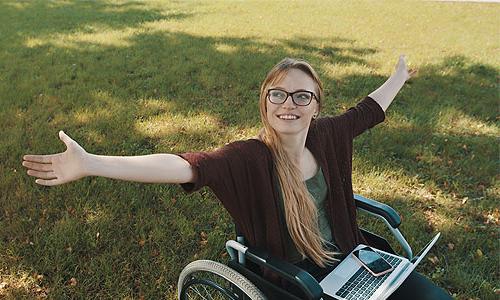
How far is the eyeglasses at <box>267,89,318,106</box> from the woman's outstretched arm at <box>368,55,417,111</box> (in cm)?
75

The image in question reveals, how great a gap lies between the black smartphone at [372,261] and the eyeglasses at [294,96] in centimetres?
81

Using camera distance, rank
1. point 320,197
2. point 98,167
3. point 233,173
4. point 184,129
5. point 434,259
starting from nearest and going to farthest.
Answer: point 98,167 < point 233,173 < point 320,197 < point 434,259 < point 184,129

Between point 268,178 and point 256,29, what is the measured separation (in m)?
7.25

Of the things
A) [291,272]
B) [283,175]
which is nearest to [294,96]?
[283,175]

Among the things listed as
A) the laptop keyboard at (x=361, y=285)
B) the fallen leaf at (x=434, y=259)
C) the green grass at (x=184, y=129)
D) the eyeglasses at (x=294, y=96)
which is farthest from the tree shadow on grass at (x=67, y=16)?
the laptop keyboard at (x=361, y=285)

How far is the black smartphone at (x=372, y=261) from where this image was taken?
7.07 feet

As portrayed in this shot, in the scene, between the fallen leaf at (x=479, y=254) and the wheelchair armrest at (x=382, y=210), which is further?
the fallen leaf at (x=479, y=254)

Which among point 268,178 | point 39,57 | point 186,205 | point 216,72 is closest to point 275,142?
point 268,178

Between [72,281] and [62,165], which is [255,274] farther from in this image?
[72,281]

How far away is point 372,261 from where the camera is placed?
7.25ft

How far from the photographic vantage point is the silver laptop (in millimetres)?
2000

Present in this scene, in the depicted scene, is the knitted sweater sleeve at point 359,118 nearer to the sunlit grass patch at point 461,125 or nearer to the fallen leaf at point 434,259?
the fallen leaf at point 434,259

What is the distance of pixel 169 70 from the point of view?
6230mm

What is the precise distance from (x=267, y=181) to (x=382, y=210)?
69cm
